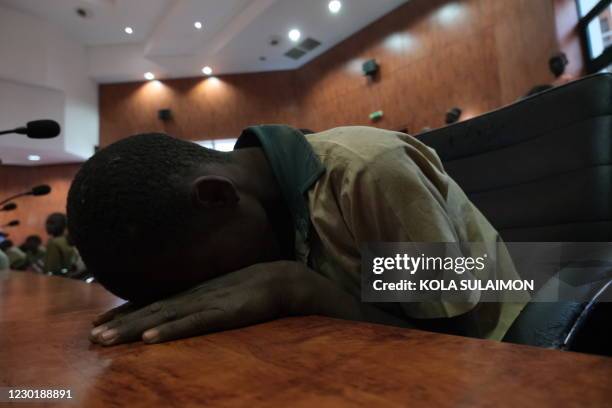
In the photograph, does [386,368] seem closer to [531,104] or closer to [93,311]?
[93,311]

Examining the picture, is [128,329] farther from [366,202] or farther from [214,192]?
[366,202]

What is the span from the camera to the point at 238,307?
574mm

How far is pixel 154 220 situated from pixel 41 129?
1266 mm

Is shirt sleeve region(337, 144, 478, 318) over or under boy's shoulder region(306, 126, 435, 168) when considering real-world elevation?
under

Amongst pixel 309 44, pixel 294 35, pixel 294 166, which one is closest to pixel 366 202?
pixel 294 166

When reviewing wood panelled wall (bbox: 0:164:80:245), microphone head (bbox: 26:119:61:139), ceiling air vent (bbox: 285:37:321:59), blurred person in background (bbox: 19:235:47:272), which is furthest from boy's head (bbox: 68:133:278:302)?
wood panelled wall (bbox: 0:164:80:245)

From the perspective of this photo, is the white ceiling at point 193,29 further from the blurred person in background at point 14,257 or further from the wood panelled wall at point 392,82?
the blurred person in background at point 14,257

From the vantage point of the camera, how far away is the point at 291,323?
0.57 meters

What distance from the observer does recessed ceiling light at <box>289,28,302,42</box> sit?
22.9ft

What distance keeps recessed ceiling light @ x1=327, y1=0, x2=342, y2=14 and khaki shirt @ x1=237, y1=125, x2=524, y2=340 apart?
240 inches

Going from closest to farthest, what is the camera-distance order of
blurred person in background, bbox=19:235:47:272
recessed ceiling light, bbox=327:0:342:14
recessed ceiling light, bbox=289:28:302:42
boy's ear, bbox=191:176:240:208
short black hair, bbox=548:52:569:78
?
boy's ear, bbox=191:176:240:208
short black hair, bbox=548:52:569:78
recessed ceiling light, bbox=327:0:342:14
blurred person in background, bbox=19:235:47:272
recessed ceiling light, bbox=289:28:302:42

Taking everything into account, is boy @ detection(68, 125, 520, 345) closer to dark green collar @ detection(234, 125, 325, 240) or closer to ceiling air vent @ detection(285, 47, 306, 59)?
dark green collar @ detection(234, 125, 325, 240)

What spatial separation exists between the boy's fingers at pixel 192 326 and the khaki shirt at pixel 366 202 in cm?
27

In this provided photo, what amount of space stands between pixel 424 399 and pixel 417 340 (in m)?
0.15
